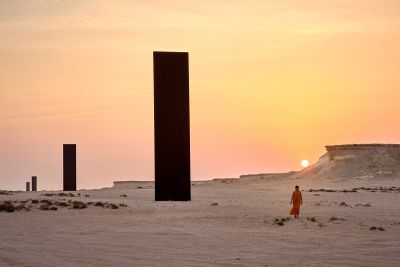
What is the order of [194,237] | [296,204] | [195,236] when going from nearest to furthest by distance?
[194,237] → [195,236] → [296,204]

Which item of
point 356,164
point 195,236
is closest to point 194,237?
point 195,236

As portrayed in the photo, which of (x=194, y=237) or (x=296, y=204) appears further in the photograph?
(x=296, y=204)

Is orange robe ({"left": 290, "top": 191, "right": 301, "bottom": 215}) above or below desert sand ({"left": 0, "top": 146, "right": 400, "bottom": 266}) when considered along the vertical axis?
above

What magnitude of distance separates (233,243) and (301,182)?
1809 inches

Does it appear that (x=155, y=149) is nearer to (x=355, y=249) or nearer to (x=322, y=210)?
(x=322, y=210)

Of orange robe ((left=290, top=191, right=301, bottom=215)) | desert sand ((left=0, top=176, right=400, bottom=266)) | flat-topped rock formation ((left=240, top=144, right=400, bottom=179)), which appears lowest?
desert sand ((left=0, top=176, right=400, bottom=266))

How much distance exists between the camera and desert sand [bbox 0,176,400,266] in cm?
1186

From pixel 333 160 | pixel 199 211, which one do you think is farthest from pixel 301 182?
pixel 199 211

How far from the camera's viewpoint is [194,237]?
15258 mm

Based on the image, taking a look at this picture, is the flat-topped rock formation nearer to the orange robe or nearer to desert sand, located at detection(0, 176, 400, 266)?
desert sand, located at detection(0, 176, 400, 266)

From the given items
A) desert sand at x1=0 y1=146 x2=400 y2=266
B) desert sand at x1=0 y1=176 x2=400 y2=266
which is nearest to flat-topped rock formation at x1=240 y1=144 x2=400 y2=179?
desert sand at x1=0 y1=146 x2=400 y2=266

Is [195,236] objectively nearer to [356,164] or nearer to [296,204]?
[296,204]

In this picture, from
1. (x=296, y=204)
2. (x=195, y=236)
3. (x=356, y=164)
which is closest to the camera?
(x=195, y=236)

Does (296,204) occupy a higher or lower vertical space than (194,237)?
higher
